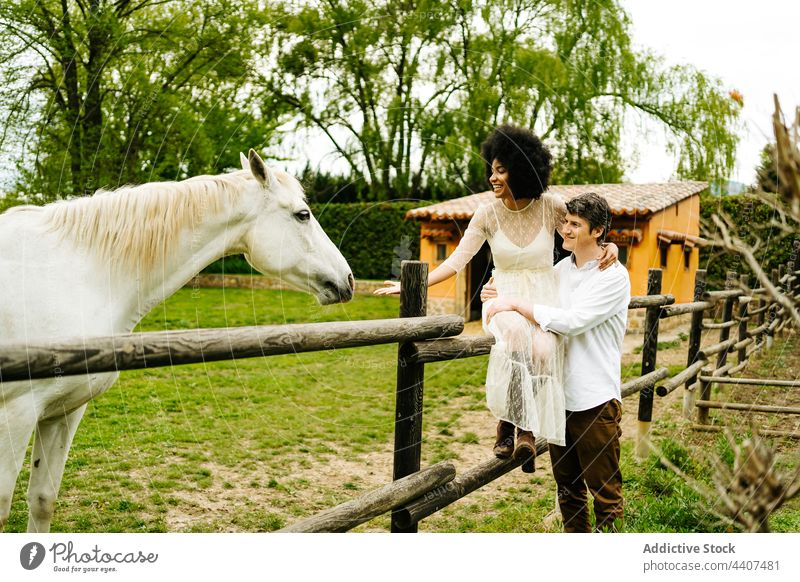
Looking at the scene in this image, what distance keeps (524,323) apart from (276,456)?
9.79ft

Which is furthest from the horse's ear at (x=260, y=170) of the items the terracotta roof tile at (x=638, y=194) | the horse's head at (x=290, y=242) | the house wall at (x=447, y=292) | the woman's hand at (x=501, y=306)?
the house wall at (x=447, y=292)

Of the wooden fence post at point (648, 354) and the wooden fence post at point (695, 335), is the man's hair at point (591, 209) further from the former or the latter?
the wooden fence post at point (695, 335)

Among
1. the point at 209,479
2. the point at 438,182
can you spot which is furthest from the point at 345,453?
the point at 438,182

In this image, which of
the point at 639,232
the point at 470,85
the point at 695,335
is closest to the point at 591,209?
the point at 470,85

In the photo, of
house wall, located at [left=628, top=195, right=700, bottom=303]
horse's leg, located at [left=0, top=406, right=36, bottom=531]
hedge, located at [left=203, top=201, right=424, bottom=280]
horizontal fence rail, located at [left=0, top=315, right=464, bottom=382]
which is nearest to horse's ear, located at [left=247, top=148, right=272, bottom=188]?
horizontal fence rail, located at [left=0, top=315, right=464, bottom=382]

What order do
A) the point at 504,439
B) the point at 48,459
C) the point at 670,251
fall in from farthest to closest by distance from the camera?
the point at 670,251 → the point at 504,439 → the point at 48,459

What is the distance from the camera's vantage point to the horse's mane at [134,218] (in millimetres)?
2264

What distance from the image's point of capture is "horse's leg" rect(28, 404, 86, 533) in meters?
2.40

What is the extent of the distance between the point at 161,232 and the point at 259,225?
0.44 m

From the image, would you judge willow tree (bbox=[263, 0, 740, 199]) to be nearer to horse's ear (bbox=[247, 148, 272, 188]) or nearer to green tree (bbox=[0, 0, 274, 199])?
green tree (bbox=[0, 0, 274, 199])

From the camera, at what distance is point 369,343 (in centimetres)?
211

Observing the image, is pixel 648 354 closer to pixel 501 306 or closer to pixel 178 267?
pixel 501 306

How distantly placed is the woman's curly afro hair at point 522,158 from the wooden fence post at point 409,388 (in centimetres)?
64

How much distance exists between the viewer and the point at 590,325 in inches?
88.7
